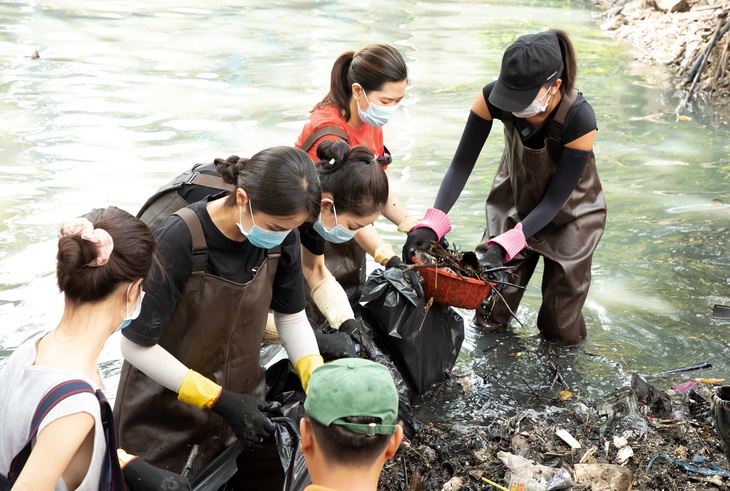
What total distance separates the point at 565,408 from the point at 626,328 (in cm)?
124

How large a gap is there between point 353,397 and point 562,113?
2.44 meters

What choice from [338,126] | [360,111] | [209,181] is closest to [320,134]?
[338,126]

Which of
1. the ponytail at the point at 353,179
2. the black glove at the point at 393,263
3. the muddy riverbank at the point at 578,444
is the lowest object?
the muddy riverbank at the point at 578,444

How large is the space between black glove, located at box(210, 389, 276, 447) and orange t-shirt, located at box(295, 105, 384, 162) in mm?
1268

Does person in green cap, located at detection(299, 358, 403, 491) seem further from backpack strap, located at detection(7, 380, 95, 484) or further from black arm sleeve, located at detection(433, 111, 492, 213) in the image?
black arm sleeve, located at detection(433, 111, 492, 213)

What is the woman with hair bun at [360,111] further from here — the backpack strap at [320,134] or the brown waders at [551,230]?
the brown waders at [551,230]

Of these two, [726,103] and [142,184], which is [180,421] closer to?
[142,184]

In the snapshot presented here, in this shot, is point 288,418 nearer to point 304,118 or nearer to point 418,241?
point 418,241

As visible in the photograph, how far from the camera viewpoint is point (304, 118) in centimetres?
873

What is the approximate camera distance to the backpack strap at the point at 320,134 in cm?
347

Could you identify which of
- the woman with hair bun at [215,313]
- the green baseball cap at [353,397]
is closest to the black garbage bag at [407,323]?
the woman with hair bun at [215,313]

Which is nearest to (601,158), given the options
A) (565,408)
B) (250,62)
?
(565,408)

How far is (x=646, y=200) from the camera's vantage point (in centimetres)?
695

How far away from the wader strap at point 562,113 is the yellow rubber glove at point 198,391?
2.15 m
